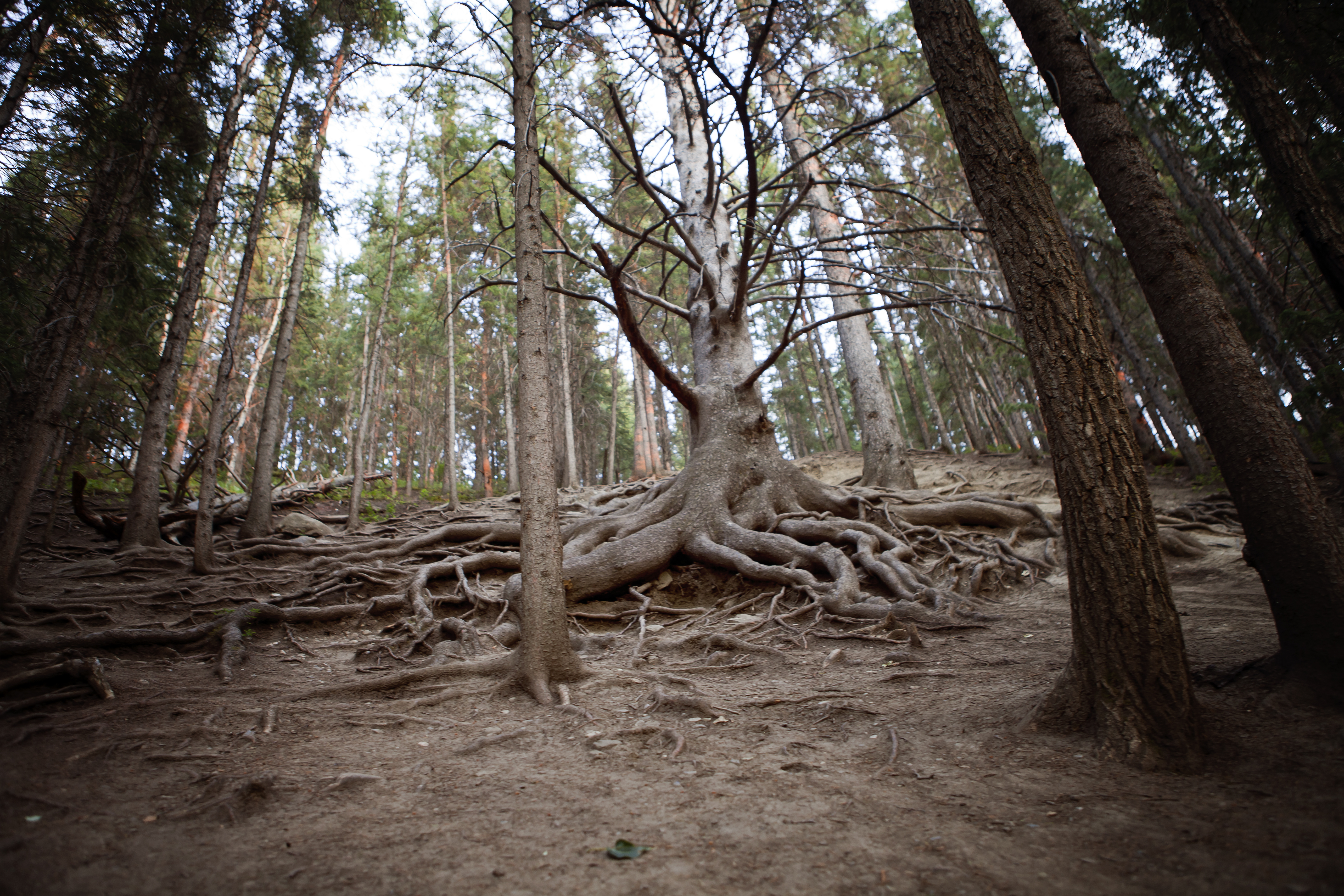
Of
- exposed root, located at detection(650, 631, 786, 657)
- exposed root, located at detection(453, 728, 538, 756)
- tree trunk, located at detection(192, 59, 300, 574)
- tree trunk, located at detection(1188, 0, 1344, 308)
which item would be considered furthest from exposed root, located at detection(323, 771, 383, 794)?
tree trunk, located at detection(192, 59, 300, 574)

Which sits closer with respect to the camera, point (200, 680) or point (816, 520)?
point (200, 680)

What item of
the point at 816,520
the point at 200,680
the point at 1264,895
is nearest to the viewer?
the point at 1264,895

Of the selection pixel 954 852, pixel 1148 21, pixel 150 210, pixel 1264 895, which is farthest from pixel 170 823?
pixel 1148 21

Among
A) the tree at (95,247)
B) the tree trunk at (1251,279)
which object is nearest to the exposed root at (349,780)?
the tree at (95,247)

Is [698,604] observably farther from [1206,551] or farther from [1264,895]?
[1206,551]

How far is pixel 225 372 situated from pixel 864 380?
1039cm

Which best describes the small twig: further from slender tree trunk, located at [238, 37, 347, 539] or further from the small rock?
the small rock

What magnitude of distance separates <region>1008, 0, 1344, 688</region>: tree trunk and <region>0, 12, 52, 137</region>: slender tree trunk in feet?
32.8

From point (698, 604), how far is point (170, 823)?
479 cm

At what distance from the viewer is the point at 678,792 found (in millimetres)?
2545

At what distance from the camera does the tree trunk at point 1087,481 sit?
2467 mm

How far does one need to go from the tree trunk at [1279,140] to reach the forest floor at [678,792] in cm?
272

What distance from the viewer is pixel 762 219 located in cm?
1126

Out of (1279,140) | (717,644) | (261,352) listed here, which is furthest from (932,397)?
(261,352)
